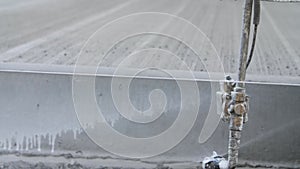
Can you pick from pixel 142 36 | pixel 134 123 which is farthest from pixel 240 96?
pixel 142 36

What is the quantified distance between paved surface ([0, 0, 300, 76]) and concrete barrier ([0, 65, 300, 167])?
344 millimetres

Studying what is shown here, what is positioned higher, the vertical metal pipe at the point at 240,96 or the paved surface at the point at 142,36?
the paved surface at the point at 142,36

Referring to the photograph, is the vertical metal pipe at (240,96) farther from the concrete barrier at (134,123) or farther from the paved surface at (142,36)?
the paved surface at (142,36)

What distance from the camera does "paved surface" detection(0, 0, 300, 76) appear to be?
13.8ft

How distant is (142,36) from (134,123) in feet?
2.89

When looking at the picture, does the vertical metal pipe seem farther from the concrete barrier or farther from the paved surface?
the paved surface

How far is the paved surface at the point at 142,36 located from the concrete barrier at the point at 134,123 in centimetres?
34

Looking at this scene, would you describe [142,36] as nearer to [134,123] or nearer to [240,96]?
[134,123]

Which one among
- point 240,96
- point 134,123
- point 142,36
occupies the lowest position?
point 134,123

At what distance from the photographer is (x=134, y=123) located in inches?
152

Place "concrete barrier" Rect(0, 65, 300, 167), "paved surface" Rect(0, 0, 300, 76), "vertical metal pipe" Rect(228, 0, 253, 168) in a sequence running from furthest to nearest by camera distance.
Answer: "paved surface" Rect(0, 0, 300, 76), "concrete barrier" Rect(0, 65, 300, 167), "vertical metal pipe" Rect(228, 0, 253, 168)

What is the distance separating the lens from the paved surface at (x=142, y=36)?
13.8 ft

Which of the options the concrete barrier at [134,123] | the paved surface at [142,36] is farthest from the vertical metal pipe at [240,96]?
the paved surface at [142,36]

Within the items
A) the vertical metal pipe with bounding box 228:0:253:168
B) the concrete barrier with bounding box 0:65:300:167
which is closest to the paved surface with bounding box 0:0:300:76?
the concrete barrier with bounding box 0:65:300:167
